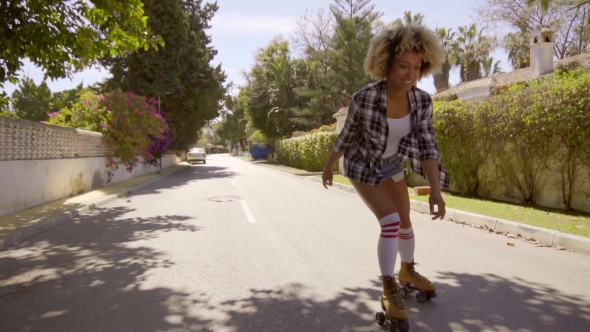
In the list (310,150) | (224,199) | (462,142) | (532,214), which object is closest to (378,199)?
(532,214)

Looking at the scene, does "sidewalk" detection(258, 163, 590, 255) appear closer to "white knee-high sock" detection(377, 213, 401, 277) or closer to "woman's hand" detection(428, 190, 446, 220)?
"woman's hand" detection(428, 190, 446, 220)

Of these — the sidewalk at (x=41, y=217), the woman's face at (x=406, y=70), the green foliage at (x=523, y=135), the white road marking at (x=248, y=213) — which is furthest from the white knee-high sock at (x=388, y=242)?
the green foliage at (x=523, y=135)

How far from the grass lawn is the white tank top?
167 inches

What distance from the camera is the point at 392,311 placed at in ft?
9.79

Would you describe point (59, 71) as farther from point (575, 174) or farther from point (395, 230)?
point (575, 174)

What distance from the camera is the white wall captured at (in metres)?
8.92

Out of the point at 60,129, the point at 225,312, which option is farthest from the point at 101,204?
the point at 225,312

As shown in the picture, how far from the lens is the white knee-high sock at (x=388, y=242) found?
121 inches

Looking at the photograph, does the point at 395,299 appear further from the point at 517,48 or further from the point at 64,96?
the point at 64,96

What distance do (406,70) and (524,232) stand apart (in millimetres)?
4569

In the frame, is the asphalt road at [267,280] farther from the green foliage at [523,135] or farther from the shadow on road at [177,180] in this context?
the shadow on road at [177,180]

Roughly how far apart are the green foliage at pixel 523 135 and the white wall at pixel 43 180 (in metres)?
9.76

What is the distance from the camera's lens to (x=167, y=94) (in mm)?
27875

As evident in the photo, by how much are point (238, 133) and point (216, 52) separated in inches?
2191
